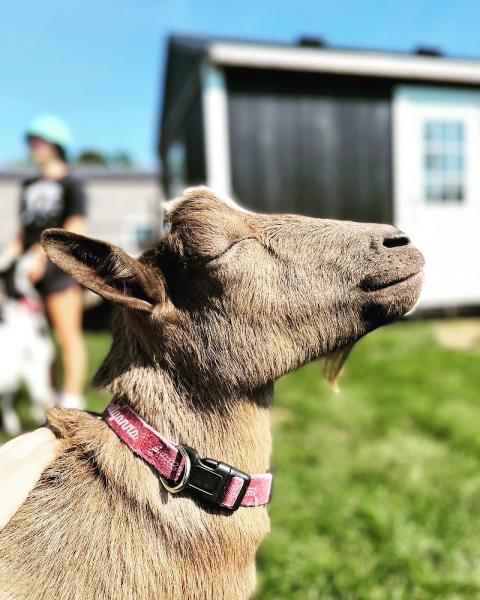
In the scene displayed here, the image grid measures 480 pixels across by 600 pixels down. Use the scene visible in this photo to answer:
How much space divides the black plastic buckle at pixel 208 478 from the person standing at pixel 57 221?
2706mm

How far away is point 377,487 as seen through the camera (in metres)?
3.40

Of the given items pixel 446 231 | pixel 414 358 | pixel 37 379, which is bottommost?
pixel 414 358

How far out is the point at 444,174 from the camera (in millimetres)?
8906

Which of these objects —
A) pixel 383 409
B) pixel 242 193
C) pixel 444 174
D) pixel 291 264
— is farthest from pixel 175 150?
pixel 291 264

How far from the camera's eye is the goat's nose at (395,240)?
1543 millimetres

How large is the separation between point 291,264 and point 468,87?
882 centimetres

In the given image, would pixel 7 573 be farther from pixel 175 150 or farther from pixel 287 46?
pixel 175 150

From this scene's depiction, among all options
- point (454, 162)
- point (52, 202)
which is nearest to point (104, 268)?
point (52, 202)

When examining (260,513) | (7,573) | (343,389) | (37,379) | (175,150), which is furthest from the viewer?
(175,150)

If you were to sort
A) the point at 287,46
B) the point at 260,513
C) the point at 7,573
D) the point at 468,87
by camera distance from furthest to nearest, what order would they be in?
the point at 468,87 < the point at 287,46 < the point at 260,513 < the point at 7,573

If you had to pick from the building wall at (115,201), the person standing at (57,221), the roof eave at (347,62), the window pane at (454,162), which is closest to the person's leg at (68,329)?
the person standing at (57,221)

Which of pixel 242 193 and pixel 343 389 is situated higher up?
pixel 242 193

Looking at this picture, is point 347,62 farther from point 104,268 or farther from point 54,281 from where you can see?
point 104,268

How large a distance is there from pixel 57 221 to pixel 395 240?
3090 mm
